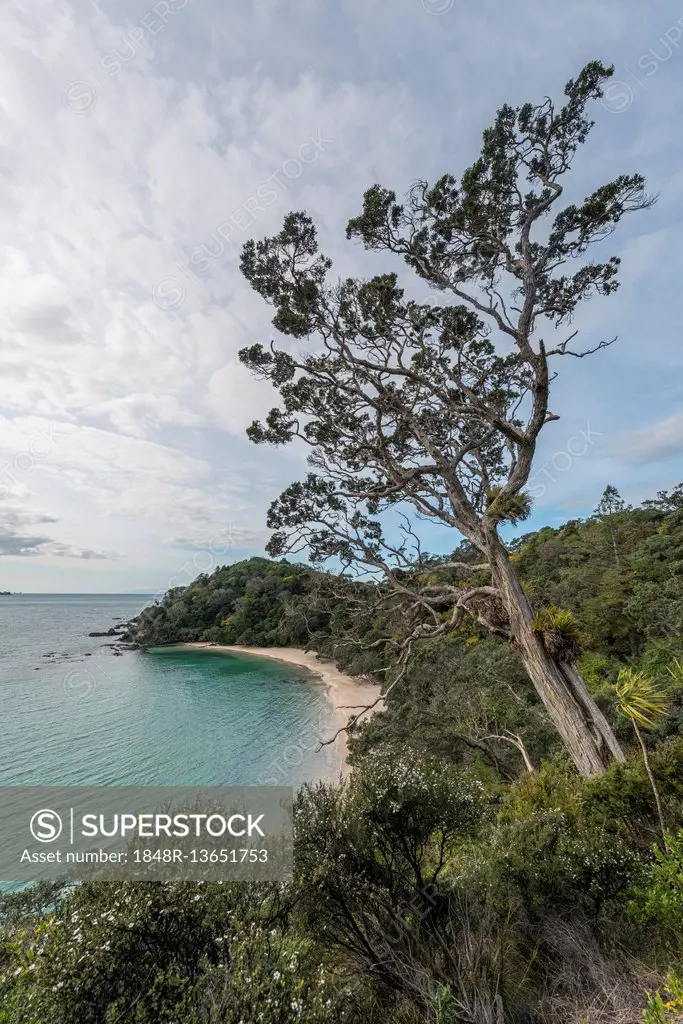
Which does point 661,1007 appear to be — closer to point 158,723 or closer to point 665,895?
point 665,895

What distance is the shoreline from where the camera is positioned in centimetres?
2105

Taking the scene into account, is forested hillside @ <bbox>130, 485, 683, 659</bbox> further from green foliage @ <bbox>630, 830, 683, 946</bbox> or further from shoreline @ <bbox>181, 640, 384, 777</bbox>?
green foliage @ <bbox>630, 830, 683, 946</bbox>

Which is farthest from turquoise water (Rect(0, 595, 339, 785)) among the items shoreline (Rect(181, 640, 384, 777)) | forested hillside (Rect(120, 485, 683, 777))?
forested hillside (Rect(120, 485, 683, 777))

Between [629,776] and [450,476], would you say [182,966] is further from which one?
[450,476]

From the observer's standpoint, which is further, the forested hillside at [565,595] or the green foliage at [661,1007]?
the forested hillside at [565,595]

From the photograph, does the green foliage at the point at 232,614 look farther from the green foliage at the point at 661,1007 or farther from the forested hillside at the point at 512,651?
the green foliage at the point at 661,1007

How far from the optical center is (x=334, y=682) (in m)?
31.0

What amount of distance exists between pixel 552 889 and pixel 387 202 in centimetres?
1037

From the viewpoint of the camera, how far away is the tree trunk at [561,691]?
562cm

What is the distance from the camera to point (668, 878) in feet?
12.3

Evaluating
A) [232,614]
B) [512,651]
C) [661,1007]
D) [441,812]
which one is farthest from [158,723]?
[232,614]

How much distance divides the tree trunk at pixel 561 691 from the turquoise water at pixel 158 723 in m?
13.3

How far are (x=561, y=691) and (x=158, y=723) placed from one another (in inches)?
918

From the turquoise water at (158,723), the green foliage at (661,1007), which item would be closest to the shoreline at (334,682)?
the turquoise water at (158,723)
